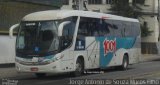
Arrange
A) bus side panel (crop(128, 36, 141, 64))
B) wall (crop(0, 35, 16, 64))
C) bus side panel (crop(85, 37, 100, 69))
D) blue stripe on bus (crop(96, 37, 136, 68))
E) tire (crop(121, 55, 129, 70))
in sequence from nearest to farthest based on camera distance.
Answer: bus side panel (crop(85, 37, 100, 69)), blue stripe on bus (crop(96, 37, 136, 68)), tire (crop(121, 55, 129, 70)), bus side panel (crop(128, 36, 141, 64)), wall (crop(0, 35, 16, 64))

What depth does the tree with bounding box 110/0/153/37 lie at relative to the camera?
65.3 meters

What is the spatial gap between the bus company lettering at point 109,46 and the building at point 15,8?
8.12 meters

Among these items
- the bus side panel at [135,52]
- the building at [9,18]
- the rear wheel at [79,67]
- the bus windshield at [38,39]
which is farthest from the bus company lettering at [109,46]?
the building at [9,18]

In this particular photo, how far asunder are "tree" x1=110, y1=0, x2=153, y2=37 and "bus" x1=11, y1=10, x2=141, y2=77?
122ft

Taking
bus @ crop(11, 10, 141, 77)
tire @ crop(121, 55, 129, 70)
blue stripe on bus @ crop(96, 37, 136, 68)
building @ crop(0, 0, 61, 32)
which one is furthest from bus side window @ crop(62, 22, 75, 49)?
building @ crop(0, 0, 61, 32)

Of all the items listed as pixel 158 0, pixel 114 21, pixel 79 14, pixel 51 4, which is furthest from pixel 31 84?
pixel 158 0

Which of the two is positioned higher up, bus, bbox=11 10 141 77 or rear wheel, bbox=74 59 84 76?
bus, bbox=11 10 141 77

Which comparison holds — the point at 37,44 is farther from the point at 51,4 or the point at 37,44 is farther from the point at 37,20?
the point at 51,4

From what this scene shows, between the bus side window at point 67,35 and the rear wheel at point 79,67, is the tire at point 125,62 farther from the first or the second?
the bus side window at point 67,35

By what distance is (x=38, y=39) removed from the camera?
23406 millimetres

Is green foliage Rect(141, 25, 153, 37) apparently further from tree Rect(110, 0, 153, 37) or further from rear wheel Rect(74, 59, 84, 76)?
rear wheel Rect(74, 59, 84, 76)

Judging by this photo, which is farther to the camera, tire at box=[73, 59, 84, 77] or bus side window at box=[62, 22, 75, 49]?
tire at box=[73, 59, 84, 77]

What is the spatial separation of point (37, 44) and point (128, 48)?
9.39 m

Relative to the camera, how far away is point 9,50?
34188 mm
